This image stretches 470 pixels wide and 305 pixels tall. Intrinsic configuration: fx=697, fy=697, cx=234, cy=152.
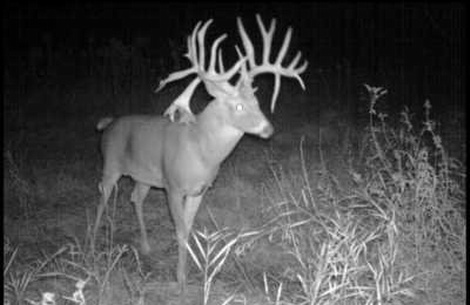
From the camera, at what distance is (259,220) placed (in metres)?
6.57

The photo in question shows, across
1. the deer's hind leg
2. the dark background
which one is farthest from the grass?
the dark background

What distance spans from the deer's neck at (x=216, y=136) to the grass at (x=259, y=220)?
46cm

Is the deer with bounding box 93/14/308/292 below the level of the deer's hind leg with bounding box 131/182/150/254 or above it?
above

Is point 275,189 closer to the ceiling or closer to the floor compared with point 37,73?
closer to the floor

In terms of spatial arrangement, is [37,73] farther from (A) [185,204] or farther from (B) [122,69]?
(A) [185,204]

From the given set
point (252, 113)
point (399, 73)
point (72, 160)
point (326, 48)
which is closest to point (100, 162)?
point (72, 160)

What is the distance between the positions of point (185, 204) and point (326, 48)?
12.2 metres

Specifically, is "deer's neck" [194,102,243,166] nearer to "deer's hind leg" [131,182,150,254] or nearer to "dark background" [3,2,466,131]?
"deer's hind leg" [131,182,150,254]

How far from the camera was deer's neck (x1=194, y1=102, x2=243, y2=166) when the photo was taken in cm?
543

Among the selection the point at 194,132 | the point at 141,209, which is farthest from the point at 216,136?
the point at 141,209

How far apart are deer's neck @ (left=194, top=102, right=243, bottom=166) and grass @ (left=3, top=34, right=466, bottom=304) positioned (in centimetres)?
46

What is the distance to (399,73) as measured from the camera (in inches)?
539

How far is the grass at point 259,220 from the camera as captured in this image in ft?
14.2

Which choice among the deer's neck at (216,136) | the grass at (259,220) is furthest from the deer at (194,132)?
the grass at (259,220)
